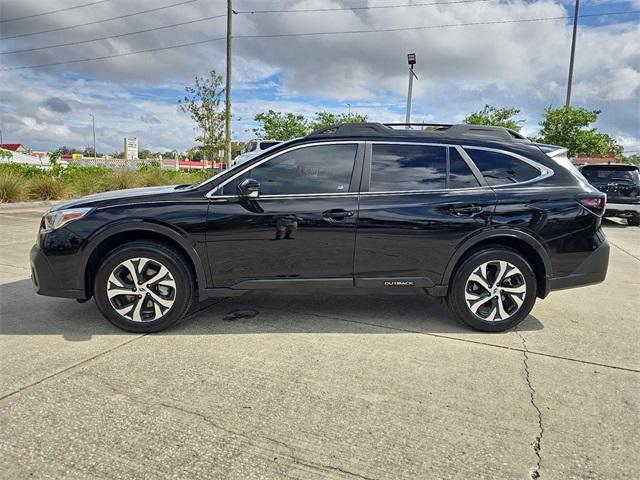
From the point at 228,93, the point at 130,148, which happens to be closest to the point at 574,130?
the point at 228,93

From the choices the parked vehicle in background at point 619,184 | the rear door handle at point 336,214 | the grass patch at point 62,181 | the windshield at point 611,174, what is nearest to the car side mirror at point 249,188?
the rear door handle at point 336,214

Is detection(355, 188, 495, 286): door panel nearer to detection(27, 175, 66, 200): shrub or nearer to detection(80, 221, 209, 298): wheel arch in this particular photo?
detection(80, 221, 209, 298): wheel arch

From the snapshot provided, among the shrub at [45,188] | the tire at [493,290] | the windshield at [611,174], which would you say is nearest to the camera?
the tire at [493,290]

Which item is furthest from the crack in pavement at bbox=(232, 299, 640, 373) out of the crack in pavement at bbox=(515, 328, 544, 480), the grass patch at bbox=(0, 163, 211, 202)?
the grass patch at bbox=(0, 163, 211, 202)

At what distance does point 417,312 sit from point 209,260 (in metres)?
2.16

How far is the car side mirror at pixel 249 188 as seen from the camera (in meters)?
3.61

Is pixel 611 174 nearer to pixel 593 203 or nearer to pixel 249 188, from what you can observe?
pixel 593 203

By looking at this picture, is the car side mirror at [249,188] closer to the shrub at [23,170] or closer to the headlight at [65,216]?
the headlight at [65,216]

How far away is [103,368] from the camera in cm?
312

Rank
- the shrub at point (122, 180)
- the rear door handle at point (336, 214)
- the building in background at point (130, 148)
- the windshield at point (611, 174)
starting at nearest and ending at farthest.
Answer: the rear door handle at point (336, 214) < the windshield at point (611, 174) < the shrub at point (122, 180) < the building in background at point (130, 148)

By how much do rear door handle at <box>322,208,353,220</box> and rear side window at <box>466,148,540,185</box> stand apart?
4.19 ft

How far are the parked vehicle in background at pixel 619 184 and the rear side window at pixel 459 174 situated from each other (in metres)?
9.97

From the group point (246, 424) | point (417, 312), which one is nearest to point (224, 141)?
point (417, 312)

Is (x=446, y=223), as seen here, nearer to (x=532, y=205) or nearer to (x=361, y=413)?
(x=532, y=205)
